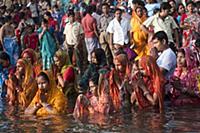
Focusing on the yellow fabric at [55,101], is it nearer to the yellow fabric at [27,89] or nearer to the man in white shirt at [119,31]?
the yellow fabric at [27,89]

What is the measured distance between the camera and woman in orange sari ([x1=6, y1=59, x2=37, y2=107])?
41.1 ft

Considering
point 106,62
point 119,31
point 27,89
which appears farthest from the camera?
point 119,31

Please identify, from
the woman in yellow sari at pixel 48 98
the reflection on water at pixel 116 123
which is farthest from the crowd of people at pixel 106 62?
the reflection on water at pixel 116 123

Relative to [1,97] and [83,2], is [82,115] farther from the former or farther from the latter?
[83,2]

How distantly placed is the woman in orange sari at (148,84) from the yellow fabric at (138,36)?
3.18 meters

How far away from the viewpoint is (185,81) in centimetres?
1257

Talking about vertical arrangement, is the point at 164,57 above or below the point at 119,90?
above

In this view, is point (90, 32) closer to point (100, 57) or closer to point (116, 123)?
point (100, 57)

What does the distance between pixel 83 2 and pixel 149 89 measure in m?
10.6

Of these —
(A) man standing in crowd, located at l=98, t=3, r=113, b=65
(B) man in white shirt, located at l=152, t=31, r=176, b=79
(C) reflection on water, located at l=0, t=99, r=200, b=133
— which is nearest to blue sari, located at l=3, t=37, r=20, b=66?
(A) man standing in crowd, located at l=98, t=3, r=113, b=65

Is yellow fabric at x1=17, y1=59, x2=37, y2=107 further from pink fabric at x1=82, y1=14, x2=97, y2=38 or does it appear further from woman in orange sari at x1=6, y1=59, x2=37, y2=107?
pink fabric at x1=82, y1=14, x2=97, y2=38

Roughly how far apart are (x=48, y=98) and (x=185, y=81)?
275 centimetres

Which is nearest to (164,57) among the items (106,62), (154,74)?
(154,74)

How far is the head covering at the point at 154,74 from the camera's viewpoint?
11352mm
